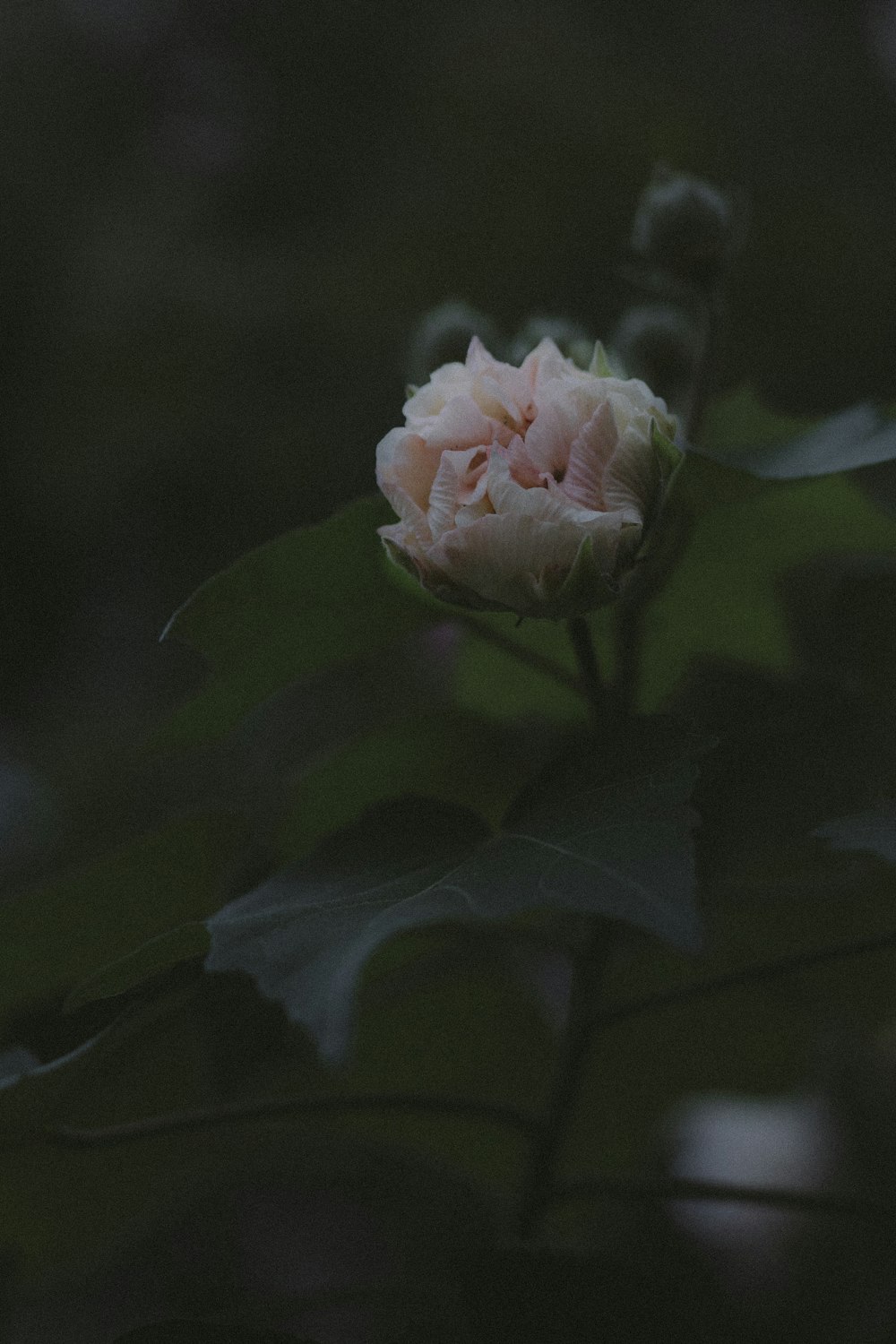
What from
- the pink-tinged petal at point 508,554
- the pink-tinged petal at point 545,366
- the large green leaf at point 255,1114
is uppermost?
the pink-tinged petal at point 545,366

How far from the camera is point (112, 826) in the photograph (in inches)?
39.0

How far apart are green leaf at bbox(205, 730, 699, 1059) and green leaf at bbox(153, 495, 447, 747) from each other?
0.37ft

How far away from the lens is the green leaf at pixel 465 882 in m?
0.35

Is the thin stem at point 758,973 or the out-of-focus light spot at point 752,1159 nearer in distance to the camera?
the thin stem at point 758,973

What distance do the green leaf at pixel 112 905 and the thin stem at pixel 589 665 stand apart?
0.63 ft

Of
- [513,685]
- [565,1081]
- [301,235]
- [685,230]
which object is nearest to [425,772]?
[513,685]

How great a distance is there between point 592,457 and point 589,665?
9 centimetres

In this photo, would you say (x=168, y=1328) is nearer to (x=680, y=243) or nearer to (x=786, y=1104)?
(x=680, y=243)

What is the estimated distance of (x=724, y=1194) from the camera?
512 millimetres

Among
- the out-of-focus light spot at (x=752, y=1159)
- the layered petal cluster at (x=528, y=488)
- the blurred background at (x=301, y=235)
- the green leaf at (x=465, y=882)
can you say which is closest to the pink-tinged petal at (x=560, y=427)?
the layered petal cluster at (x=528, y=488)

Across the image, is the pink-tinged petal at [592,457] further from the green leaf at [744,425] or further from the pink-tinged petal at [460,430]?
the green leaf at [744,425]

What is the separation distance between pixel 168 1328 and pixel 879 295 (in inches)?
38.6

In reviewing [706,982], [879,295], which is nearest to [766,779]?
[706,982]

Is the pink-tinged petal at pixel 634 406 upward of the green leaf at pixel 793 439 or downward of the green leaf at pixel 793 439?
upward
